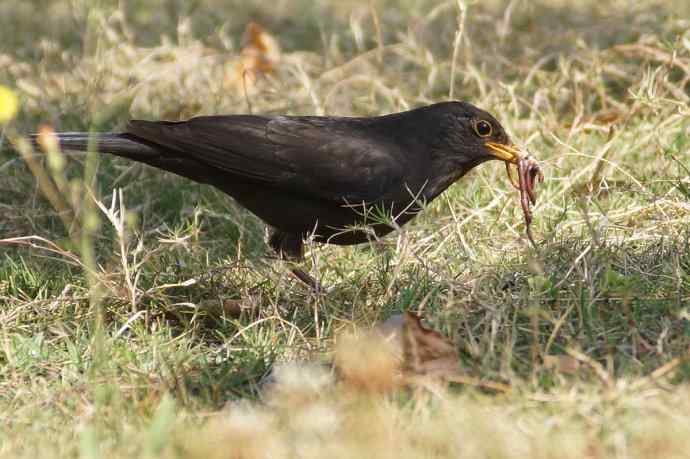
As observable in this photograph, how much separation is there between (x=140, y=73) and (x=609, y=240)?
4383 mm

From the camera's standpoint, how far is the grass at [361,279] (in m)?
3.18

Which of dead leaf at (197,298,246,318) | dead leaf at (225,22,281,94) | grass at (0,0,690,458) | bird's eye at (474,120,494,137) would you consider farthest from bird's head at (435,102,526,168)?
dead leaf at (225,22,281,94)

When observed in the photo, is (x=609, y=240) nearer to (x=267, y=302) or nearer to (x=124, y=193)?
(x=267, y=302)

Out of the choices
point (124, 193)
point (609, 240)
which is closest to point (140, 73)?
point (124, 193)

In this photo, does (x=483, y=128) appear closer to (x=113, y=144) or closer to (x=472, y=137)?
(x=472, y=137)

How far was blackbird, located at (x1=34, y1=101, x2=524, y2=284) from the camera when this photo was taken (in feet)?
16.4

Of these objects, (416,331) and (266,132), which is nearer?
(416,331)

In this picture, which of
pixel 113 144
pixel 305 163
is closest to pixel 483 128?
pixel 305 163

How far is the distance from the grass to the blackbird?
222mm

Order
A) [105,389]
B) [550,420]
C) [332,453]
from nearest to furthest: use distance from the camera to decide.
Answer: [332,453] → [550,420] → [105,389]

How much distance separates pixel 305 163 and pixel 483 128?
95 centimetres

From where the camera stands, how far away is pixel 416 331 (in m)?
3.73

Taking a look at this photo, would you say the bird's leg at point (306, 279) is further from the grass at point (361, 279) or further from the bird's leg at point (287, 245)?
the bird's leg at point (287, 245)

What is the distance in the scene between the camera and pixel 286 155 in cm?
505
